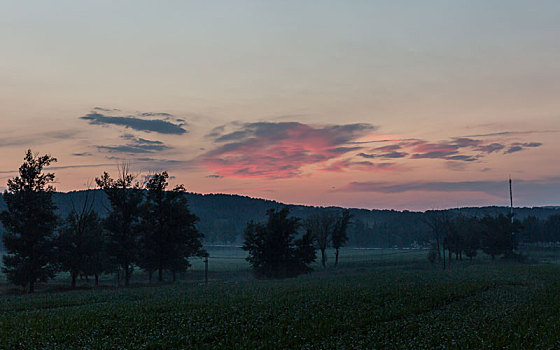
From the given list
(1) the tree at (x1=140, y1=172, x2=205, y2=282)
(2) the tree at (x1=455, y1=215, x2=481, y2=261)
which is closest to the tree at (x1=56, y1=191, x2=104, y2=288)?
(1) the tree at (x1=140, y1=172, x2=205, y2=282)

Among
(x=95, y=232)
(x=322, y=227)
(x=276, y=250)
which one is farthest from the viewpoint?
(x=322, y=227)

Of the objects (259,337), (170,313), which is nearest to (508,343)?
(259,337)

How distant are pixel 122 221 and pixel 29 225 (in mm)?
14939

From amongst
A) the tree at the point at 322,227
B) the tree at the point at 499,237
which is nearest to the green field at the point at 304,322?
the tree at the point at 322,227

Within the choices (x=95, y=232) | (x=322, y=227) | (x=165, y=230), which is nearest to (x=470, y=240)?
(x=322, y=227)

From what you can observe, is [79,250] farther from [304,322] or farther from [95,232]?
[304,322]

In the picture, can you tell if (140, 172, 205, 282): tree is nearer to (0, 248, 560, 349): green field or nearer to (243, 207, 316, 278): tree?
(243, 207, 316, 278): tree

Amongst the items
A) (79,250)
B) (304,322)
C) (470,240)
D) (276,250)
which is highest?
(79,250)

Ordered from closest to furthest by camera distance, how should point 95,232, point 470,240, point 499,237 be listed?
1. point 95,232
2. point 499,237
3. point 470,240

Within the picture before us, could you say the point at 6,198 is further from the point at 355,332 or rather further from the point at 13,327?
the point at 355,332

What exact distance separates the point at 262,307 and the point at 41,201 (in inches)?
1799

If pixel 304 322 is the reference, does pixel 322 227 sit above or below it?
above

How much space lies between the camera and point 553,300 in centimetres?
4162

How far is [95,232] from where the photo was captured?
83938mm
